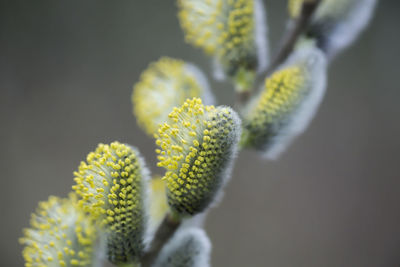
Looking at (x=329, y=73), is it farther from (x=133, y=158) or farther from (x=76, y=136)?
(x=133, y=158)

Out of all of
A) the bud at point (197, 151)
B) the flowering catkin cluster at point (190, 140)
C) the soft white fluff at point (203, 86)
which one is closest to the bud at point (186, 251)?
the flowering catkin cluster at point (190, 140)

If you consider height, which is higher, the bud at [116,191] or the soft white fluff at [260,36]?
the soft white fluff at [260,36]

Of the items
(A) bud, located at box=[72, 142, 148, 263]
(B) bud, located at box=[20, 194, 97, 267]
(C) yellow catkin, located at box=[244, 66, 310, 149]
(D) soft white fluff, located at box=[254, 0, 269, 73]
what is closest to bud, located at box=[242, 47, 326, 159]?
(C) yellow catkin, located at box=[244, 66, 310, 149]

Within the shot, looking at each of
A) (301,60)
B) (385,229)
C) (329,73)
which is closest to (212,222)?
(385,229)

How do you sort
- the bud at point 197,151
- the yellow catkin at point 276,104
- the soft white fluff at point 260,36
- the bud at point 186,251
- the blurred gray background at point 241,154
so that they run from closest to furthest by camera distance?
the bud at point 197,151 < the bud at point 186,251 < the yellow catkin at point 276,104 < the soft white fluff at point 260,36 < the blurred gray background at point 241,154

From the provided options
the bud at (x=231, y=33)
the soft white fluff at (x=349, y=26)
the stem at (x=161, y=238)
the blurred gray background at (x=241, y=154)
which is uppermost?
the blurred gray background at (x=241, y=154)

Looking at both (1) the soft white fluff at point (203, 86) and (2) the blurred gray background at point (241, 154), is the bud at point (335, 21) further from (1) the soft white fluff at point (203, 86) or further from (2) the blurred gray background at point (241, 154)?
(2) the blurred gray background at point (241, 154)

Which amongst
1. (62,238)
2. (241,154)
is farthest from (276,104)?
(241,154)
